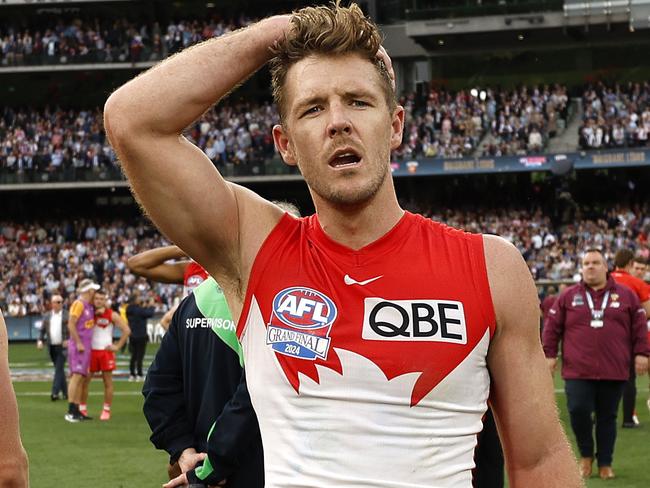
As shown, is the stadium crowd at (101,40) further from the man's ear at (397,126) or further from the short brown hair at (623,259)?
the man's ear at (397,126)

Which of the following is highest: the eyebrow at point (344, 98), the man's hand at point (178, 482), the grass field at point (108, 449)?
the eyebrow at point (344, 98)

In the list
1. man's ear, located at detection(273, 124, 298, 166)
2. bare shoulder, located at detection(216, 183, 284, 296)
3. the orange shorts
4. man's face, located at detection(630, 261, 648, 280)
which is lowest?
the orange shorts

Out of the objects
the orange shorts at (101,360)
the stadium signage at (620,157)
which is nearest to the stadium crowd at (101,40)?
the stadium signage at (620,157)

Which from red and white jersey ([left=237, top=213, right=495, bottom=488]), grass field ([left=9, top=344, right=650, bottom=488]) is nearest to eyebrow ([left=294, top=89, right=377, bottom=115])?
red and white jersey ([left=237, top=213, right=495, bottom=488])

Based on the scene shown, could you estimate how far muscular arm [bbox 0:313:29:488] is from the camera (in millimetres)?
3139

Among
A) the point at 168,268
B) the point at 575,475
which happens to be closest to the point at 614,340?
the point at 168,268

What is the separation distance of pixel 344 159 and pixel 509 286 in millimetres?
485

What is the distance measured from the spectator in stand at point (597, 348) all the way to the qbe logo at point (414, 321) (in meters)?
8.02

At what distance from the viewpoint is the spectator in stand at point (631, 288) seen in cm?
1235

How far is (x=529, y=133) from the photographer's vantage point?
42.6 m

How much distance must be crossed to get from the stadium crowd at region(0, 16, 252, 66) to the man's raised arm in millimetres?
46023

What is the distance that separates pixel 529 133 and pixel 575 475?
1602 inches

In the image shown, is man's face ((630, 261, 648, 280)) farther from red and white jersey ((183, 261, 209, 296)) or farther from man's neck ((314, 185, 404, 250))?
man's neck ((314, 185, 404, 250))

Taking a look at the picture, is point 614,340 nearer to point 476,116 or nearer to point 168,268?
point 168,268
